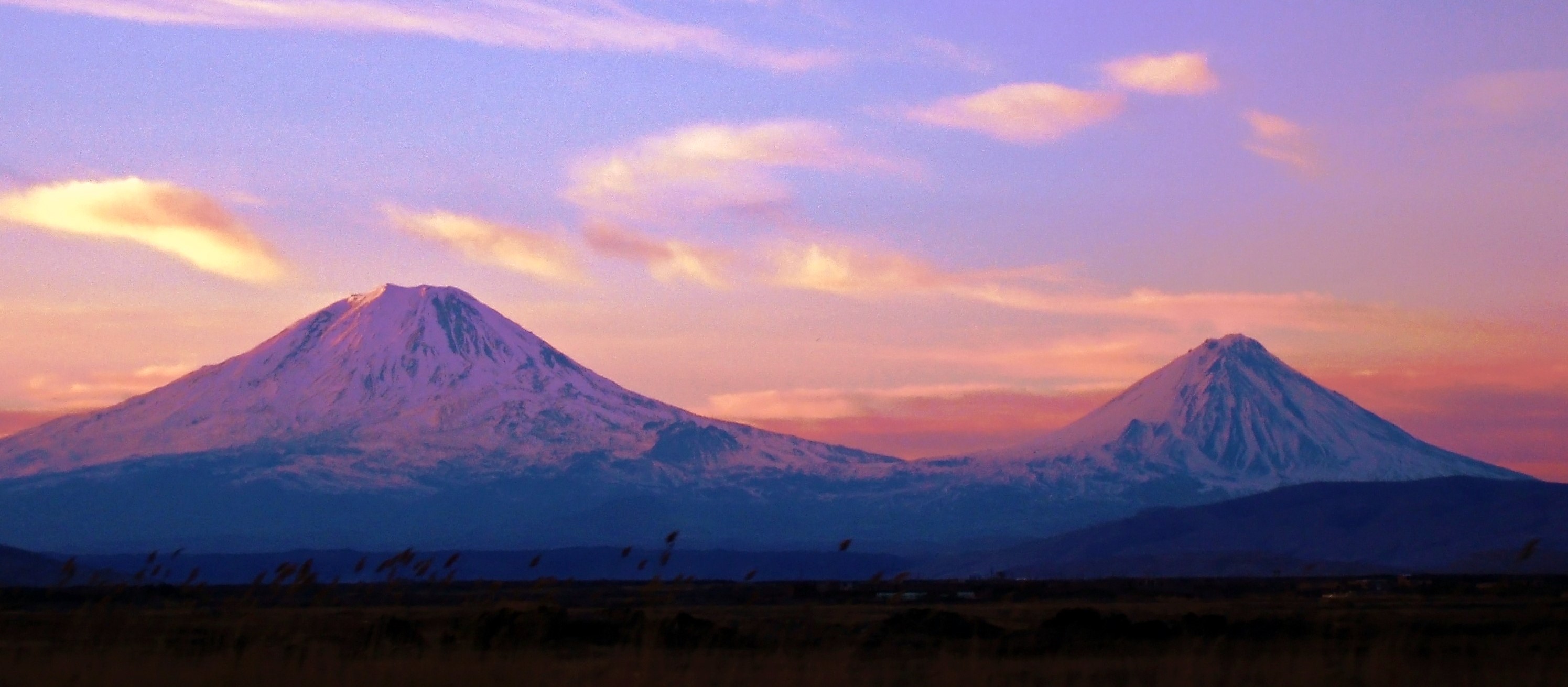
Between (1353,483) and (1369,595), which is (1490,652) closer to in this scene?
(1369,595)

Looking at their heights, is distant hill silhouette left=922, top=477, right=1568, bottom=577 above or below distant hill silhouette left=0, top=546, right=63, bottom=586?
above

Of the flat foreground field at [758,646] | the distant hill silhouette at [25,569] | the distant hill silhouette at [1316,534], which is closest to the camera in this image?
the flat foreground field at [758,646]

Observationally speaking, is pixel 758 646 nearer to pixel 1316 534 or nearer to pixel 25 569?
pixel 25 569

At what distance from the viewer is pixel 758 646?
73.7 feet

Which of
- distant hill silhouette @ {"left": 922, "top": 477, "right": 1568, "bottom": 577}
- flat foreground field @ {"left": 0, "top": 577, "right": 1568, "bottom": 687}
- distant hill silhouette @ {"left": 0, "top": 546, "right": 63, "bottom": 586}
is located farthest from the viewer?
distant hill silhouette @ {"left": 922, "top": 477, "right": 1568, "bottom": 577}

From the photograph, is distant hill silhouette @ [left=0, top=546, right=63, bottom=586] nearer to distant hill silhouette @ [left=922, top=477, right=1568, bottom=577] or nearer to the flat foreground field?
the flat foreground field

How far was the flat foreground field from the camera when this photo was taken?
506 inches

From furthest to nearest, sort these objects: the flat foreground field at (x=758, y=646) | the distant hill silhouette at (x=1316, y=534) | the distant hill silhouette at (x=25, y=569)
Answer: the distant hill silhouette at (x=1316, y=534) → the distant hill silhouette at (x=25, y=569) → the flat foreground field at (x=758, y=646)

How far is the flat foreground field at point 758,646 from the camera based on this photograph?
1286cm

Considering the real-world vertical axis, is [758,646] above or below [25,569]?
below

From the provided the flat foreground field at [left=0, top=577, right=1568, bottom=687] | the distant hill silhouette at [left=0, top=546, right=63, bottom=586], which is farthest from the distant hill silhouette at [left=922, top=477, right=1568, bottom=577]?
the flat foreground field at [left=0, top=577, right=1568, bottom=687]

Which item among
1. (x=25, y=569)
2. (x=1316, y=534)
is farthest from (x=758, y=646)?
(x=1316, y=534)

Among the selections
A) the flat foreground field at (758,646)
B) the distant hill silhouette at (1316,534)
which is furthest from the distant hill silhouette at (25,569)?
the distant hill silhouette at (1316,534)

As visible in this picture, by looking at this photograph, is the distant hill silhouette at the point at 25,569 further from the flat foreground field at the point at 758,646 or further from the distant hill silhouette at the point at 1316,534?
the distant hill silhouette at the point at 1316,534
